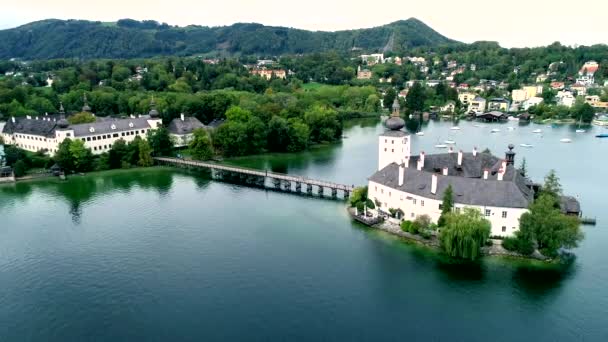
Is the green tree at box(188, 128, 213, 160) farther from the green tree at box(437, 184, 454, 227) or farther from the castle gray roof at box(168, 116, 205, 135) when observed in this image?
the green tree at box(437, 184, 454, 227)

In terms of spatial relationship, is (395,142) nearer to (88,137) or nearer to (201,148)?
(201,148)

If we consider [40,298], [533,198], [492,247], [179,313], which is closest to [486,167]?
[533,198]

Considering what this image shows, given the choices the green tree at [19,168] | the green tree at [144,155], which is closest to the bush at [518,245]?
the green tree at [144,155]

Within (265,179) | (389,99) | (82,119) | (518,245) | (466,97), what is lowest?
(265,179)

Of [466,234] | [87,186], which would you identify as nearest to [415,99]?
[87,186]

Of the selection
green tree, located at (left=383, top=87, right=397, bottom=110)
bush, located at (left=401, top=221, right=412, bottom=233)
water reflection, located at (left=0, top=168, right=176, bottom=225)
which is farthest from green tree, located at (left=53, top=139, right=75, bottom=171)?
green tree, located at (left=383, top=87, right=397, bottom=110)
